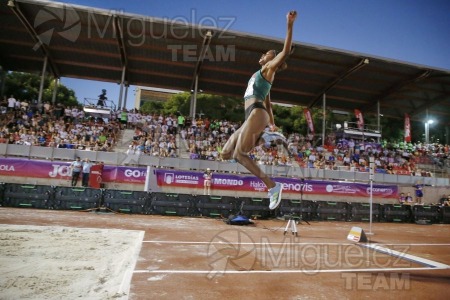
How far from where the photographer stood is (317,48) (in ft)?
80.2

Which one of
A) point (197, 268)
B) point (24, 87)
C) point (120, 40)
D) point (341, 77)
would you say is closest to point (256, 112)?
point (197, 268)

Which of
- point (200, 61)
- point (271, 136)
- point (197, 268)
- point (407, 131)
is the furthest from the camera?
point (407, 131)

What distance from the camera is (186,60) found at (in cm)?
2694

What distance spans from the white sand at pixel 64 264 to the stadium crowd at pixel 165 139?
1204cm

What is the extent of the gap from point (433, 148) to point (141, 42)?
31858 millimetres

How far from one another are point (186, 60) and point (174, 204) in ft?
53.8

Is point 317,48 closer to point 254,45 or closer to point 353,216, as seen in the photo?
point 254,45

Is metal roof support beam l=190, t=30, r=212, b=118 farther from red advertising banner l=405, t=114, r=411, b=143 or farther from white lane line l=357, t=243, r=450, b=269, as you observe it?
red advertising banner l=405, t=114, r=411, b=143

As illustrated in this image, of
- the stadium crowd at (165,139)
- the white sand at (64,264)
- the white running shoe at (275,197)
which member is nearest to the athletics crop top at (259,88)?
the white running shoe at (275,197)

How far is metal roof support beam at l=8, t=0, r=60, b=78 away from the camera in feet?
66.8

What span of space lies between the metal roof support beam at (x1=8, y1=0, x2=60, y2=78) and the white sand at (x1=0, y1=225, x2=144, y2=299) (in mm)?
19307

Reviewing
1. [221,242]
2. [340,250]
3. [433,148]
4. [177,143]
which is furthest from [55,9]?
[433,148]

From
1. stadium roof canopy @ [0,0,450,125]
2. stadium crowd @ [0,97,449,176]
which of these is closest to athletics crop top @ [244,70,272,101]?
stadium crowd @ [0,97,449,176]

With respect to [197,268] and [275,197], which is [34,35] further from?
[275,197]
